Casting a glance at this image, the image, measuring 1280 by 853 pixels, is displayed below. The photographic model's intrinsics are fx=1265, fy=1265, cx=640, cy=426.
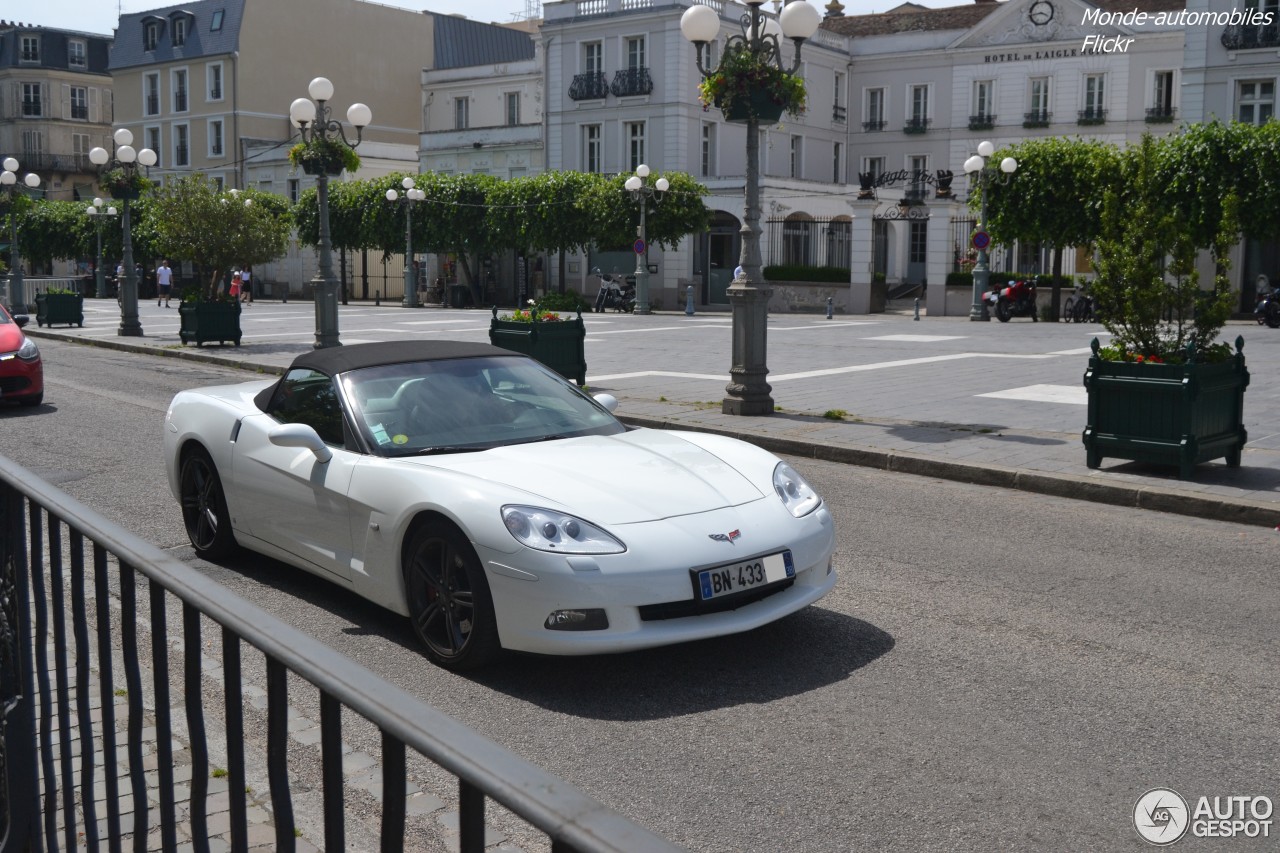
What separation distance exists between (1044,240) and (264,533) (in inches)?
1388

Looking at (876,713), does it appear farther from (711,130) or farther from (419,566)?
(711,130)

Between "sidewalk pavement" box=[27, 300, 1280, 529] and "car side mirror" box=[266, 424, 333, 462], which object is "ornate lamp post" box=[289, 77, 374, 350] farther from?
"car side mirror" box=[266, 424, 333, 462]

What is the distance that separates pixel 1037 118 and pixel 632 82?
17013 millimetres

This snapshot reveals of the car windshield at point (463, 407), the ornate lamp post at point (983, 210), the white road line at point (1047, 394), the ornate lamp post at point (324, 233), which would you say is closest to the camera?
the car windshield at point (463, 407)

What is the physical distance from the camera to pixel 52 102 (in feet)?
270

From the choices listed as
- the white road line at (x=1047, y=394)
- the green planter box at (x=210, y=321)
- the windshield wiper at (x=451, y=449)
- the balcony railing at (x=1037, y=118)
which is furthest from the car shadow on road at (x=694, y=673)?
the balcony railing at (x=1037, y=118)

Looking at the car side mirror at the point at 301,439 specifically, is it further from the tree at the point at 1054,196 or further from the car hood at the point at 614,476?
the tree at the point at 1054,196

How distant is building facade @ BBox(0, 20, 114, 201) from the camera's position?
81875 mm

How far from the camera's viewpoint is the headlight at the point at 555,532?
16.6ft

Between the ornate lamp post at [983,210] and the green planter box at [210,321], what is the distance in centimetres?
2081

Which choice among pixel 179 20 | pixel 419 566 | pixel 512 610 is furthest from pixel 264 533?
pixel 179 20

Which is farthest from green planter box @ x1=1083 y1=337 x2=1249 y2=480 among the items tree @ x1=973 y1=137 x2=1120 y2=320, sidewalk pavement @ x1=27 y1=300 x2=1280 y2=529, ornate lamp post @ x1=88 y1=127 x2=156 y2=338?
tree @ x1=973 y1=137 x2=1120 y2=320

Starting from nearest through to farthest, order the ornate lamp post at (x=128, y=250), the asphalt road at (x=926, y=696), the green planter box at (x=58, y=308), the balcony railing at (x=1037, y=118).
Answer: the asphalt road at (x=926, y=696), the ornate lamp post at (x=128, y=250), the green planter box at (x=58, y=308), the balcony railing at (x=1037, y=118)

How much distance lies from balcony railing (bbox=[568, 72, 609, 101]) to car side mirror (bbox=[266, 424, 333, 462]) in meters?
48.6
